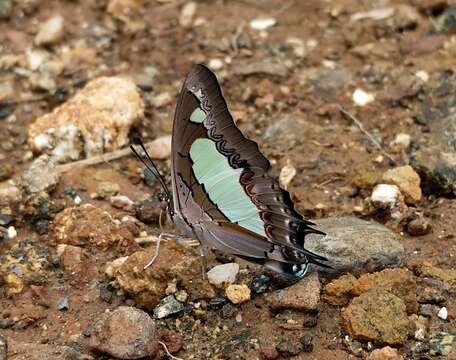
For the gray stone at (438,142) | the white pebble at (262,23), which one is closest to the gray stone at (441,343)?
the gray stone at (438,142)

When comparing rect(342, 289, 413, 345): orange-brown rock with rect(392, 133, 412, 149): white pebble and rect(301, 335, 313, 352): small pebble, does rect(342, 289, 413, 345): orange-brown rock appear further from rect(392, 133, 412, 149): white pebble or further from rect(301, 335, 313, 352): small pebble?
rect(392, 133, 412, 149): white pebble

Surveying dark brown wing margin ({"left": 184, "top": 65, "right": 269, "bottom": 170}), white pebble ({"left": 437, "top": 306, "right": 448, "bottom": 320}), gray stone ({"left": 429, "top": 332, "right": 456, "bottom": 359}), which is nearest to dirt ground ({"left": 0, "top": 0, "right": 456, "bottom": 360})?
gray stone ({"left": 429, "top": 332, "right": 456, "bottom": 359})

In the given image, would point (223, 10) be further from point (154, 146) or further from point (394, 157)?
point (394, 157)

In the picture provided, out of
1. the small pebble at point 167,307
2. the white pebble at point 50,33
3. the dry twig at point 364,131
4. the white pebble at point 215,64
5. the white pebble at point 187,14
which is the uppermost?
the white pebble at point 50,33

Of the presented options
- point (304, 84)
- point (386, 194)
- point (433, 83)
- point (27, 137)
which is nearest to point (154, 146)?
point (27, 137)

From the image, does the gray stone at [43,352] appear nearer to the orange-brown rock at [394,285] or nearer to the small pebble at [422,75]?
the orange-brown rock at [394,285]

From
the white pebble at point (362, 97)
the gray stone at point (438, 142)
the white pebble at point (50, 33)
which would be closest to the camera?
the gray stone at point (438, 142)
